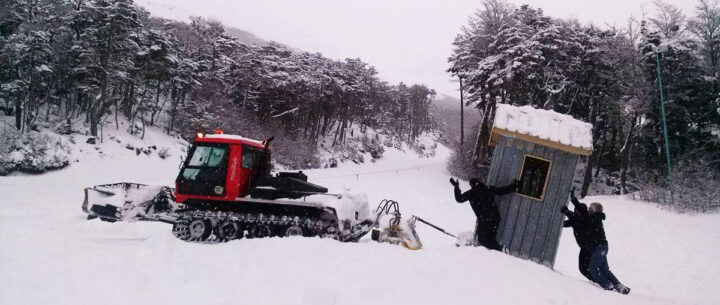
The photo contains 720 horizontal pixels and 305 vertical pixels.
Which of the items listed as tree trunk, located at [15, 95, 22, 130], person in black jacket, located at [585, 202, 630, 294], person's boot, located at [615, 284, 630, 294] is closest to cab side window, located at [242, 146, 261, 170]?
person in black jacket, located at [585, 202, 630, 294]

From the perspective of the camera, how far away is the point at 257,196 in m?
8.31

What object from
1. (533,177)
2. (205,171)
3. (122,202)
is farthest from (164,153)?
(533,177)

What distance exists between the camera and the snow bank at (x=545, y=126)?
7.31 meters

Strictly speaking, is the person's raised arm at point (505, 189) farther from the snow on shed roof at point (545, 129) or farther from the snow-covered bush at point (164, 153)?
the snow-covered bush at point (164, 153)

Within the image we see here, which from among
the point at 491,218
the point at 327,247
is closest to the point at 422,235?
the point at 491,218

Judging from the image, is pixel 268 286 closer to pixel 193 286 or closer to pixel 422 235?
pixel 193 286

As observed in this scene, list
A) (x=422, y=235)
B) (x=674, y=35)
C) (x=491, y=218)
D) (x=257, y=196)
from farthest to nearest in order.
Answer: (x=674, y=35)
(x=422, y=235)
(x=257, y=196)
(x=491, y=218)

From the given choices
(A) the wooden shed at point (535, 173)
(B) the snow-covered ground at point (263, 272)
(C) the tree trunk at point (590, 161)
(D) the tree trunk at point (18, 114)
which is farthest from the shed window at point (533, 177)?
(D) the tree trunk at point (18, 114)

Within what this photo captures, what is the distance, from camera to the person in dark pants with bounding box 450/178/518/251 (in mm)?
7285

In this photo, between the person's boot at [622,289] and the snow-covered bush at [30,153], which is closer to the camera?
the person's boot at [622,289]

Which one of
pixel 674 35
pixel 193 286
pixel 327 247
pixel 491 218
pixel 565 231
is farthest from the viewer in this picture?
pixel 674 35

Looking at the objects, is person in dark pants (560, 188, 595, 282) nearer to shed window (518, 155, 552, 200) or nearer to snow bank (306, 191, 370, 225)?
shed window (518, 155, 552, 200)

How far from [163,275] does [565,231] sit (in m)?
14.5

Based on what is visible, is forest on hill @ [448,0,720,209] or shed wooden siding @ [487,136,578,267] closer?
shed wooden siding @ [487,136,578,267]
